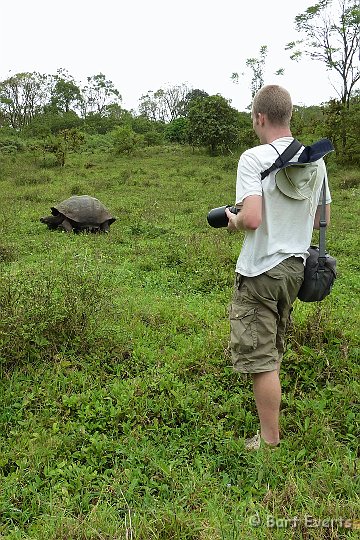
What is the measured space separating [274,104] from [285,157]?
242 millimetres

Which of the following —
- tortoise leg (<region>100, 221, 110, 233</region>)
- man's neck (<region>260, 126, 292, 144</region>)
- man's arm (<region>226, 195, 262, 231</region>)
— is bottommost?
tortoise leg (<region>100, 221, 110, 233</region>)

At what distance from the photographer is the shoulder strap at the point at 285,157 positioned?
2072 mm

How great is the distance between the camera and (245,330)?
2234mm

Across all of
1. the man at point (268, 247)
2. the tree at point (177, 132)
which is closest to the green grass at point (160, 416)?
the man at point (268, 247)

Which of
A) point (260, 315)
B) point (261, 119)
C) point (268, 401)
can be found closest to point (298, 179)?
point (261, 119)

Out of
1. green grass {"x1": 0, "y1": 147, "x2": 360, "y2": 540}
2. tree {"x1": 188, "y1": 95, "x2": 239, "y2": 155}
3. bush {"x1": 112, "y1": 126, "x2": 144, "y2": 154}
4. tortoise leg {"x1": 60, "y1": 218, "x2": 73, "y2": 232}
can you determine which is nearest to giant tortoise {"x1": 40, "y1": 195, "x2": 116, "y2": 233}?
tortoise leg {"x1": 60, "y1": 218, "x2": 73, "y2": 232}

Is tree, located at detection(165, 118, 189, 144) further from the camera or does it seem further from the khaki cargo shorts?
the khaki cargo shorts

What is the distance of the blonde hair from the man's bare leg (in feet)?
3.84

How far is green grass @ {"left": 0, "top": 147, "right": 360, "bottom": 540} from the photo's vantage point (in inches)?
74.0

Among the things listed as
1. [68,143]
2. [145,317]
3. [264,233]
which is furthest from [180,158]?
[264,233]

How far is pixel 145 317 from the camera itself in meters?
4.04

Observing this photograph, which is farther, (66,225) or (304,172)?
(66,225)

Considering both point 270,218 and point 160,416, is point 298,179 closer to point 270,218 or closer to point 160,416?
point 270,218

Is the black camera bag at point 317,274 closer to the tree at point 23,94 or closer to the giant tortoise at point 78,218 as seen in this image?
the giant tortoise at point 78,218
